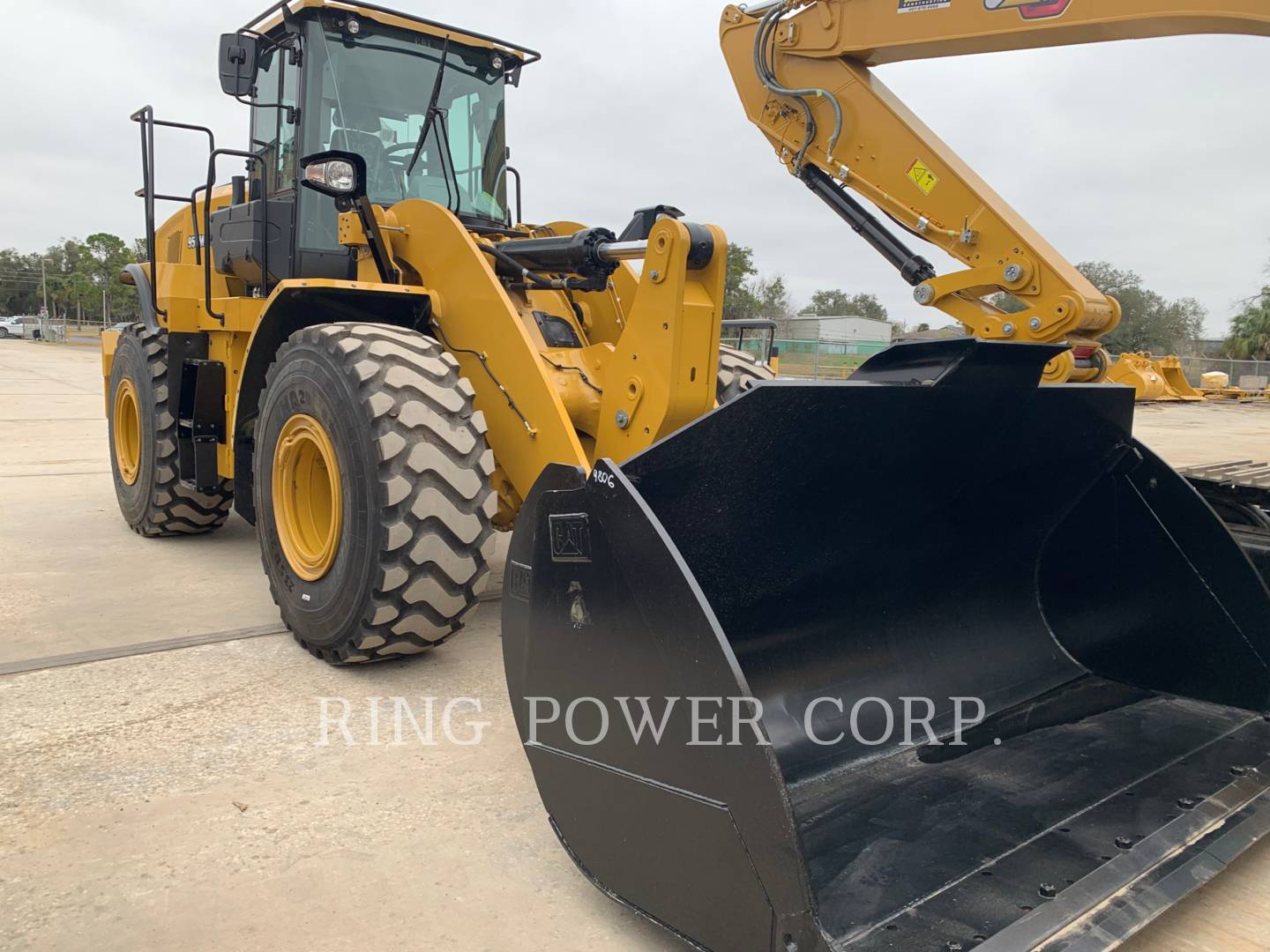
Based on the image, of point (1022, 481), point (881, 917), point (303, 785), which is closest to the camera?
point (881, 917)

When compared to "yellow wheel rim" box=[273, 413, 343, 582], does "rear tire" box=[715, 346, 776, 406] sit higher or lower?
higher

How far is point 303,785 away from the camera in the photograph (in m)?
2.81

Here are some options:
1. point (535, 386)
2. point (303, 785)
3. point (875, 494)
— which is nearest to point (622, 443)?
point (535, 386)

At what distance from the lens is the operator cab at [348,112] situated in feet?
15.0

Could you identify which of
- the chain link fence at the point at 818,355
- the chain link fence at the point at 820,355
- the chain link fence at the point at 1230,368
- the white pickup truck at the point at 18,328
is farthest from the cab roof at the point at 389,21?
the white pickup truck at the point at 18,328

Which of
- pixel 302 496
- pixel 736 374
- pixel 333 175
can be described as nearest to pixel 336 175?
pixel 333 175

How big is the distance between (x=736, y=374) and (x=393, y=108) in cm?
212

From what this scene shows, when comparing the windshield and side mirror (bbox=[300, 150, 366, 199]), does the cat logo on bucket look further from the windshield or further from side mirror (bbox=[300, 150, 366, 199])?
side mirror (bbox=[300, 150, 366, 199])

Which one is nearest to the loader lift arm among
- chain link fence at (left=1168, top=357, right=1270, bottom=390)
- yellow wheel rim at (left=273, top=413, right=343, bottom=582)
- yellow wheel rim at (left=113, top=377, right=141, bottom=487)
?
yellow wheel rim at (left=273, top=413, right=343, bottom=582)

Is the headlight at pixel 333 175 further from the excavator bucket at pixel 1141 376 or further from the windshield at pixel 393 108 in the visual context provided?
the excavator bucket at pixel 1141 376

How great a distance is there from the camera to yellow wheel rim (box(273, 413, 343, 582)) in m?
3.89

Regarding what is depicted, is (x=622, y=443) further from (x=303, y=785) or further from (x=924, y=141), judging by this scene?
(x=924, y=141)

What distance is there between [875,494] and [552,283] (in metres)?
1.91

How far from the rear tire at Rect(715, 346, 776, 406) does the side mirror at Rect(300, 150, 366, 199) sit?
1706 mm
